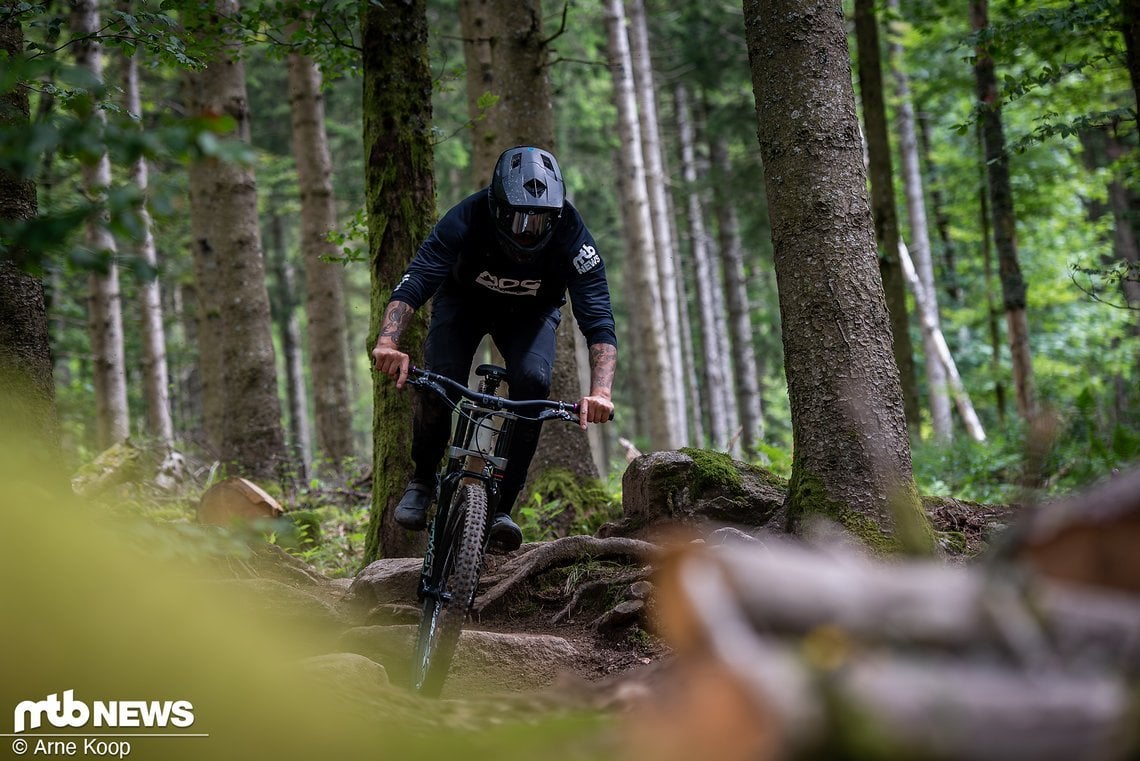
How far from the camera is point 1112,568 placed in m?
1.41

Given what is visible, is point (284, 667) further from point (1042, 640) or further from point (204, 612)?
point (1042, 640)

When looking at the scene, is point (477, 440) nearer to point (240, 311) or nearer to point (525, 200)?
point (525, 200)

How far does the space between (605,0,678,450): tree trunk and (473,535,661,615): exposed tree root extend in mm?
8782

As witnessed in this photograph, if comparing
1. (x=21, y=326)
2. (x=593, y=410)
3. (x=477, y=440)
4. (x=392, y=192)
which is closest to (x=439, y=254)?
(x=477, y=440)

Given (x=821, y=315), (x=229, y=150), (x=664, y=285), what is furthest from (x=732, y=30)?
(x=229, y=150)

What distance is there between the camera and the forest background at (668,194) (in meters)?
6.22

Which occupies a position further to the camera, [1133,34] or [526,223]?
[1133,34]

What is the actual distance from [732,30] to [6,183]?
823 inches

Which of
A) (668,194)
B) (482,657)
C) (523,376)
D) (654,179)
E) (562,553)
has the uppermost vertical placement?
(668,194)

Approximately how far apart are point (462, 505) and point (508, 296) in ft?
4.34

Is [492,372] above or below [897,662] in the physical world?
above

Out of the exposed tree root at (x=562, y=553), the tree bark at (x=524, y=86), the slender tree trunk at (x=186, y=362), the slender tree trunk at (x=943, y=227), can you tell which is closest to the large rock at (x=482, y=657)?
the exposed tree root at (x=562, y=553)

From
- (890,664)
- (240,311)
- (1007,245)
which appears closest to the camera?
(890,664)

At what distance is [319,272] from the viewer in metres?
14.2
